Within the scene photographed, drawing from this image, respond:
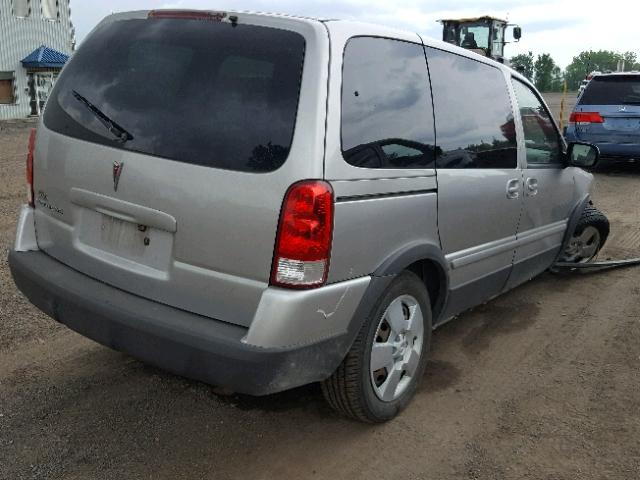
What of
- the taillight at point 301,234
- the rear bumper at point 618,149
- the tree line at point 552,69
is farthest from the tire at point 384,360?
the tree line at point 552,69

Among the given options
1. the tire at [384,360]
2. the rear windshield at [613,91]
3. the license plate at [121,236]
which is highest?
the rear windshield at [613,91]

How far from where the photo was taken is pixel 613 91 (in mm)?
10922

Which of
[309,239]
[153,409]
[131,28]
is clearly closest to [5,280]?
[153,409]

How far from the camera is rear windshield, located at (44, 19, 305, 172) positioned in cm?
251

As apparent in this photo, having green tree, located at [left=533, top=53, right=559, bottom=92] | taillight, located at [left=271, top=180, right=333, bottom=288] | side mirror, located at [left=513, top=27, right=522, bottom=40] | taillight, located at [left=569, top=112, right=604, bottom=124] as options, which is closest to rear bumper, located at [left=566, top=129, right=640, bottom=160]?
taillight, located at [left=569, top=112, right=604, bottom=124]

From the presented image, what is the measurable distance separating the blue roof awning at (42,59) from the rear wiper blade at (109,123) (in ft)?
83.3

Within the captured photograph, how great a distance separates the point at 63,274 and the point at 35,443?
2.54 ft

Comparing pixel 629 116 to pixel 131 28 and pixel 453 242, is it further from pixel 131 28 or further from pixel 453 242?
pixel 131 28

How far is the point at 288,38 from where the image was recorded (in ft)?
8.48

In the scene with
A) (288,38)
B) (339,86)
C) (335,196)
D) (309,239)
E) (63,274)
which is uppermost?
(288,38)

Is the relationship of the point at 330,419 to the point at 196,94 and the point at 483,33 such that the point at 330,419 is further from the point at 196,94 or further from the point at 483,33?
the point at 483,33

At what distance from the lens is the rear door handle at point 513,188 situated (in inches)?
152

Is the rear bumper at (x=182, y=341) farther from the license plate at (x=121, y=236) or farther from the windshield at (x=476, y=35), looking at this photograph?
the windshield at (x=476, y=35)

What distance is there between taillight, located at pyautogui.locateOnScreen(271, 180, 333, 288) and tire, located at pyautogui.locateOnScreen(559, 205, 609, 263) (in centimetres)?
363
